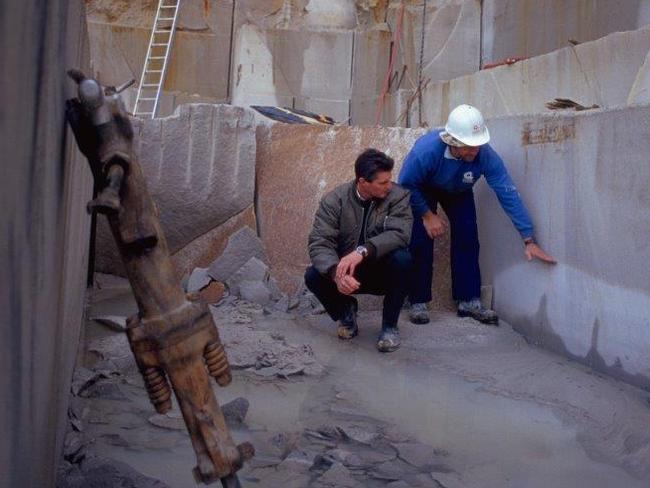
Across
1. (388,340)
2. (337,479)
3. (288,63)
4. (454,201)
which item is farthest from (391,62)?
(337,479)

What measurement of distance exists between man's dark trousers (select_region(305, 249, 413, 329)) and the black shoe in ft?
2.42

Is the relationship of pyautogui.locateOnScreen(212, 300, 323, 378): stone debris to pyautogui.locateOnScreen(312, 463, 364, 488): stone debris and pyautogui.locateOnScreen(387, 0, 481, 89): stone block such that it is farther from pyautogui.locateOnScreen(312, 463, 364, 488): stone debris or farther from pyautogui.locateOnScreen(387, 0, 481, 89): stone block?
pyautogui.locateOnScreen(387, 0, 481, 89): stone block

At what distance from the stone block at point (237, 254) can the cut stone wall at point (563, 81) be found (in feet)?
9.48

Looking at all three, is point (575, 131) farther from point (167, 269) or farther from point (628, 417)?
point (167, 269)

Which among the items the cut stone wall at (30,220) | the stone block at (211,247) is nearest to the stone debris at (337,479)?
the cut stone wall at (30,220)

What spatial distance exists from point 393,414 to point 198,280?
2415mm

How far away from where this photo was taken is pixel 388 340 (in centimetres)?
469

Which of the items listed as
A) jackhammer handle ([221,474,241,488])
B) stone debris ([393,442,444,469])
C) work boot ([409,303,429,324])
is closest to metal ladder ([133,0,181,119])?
work boot ([409,303,429,324])

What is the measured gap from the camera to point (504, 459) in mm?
3162

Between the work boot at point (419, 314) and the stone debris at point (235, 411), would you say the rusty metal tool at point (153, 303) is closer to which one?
the stone debris at point (235, 411)

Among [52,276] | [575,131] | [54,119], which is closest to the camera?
[54,119]

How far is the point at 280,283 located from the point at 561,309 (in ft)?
6.86

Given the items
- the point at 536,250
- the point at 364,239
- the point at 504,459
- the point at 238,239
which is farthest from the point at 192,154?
the point at 504,459

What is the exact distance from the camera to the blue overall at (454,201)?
4891mm
